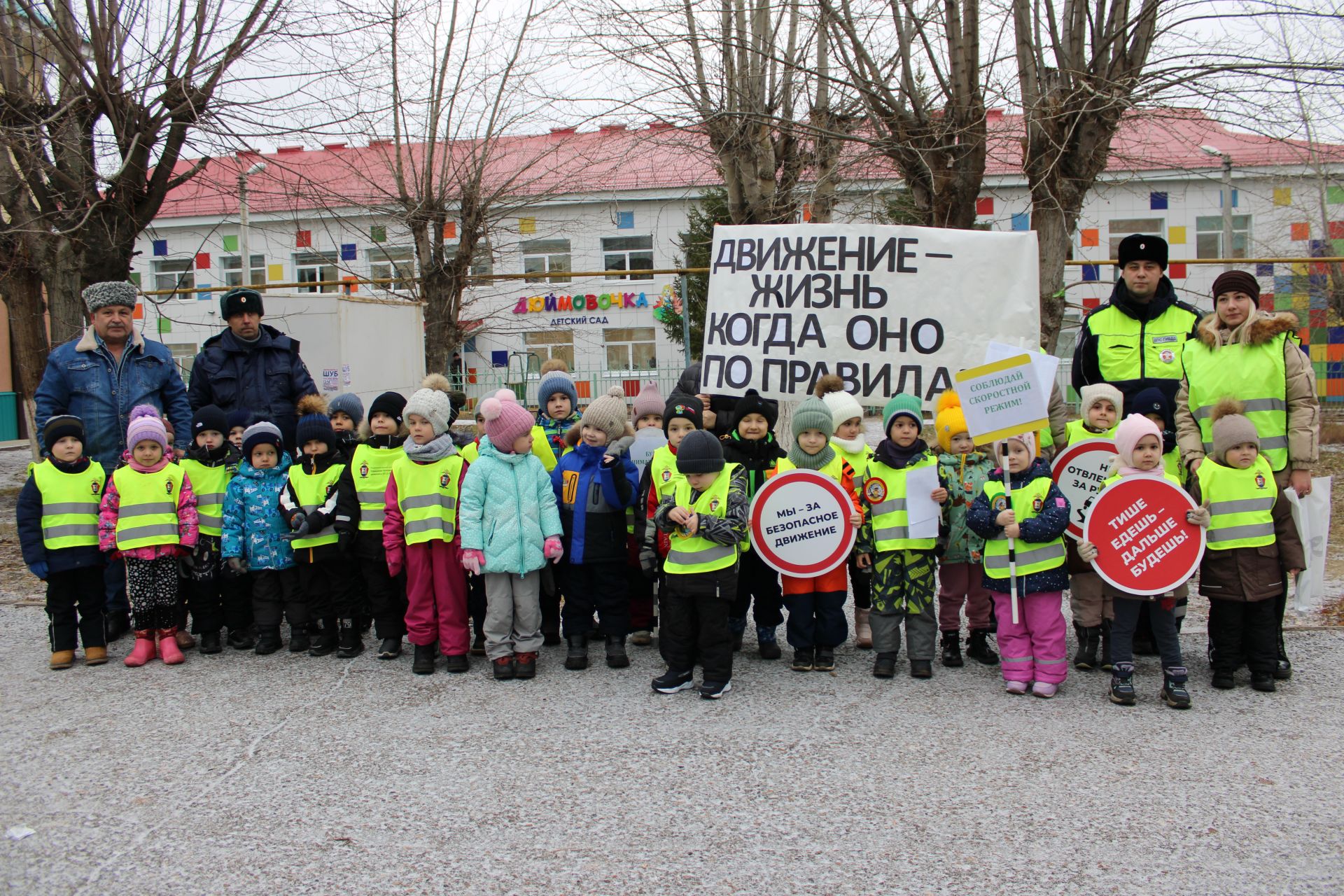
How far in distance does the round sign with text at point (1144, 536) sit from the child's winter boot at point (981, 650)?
91 centimetres

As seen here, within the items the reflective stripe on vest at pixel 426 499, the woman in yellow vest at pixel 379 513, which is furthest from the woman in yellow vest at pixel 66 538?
the reflective stripe on vest at pixel 426 499

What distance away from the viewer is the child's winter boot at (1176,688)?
4.68 m

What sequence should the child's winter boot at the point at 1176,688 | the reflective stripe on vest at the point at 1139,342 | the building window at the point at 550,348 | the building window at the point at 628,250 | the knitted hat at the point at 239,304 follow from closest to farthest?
the child's winter boot at the point at 1176,688 < the reflective stripe on vest at the point at 1139,342 < the knitted hat at the point at 239,304 < the building window at the point at 550,348 < the building window at the point at 628,250

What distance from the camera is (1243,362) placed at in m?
5.15

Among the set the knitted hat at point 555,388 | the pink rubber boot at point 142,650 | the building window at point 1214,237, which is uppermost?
the building window at point 1214,237

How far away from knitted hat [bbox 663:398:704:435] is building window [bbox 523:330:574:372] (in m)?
4.30

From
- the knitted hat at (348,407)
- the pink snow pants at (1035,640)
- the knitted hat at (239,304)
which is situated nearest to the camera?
the pink snow pants at (1035,640)

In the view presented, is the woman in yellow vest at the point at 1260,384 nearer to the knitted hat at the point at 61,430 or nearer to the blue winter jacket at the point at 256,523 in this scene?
the blue winter jacket at the point at 256,523

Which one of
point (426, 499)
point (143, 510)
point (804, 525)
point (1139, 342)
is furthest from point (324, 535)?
point (1139, 342)

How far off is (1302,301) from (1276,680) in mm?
21419

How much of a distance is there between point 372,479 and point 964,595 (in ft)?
11.1

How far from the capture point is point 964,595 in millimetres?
5672

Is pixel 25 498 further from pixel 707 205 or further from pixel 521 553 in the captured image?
pixel 707 205

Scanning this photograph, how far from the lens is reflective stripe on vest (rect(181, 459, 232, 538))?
6.09 meters
